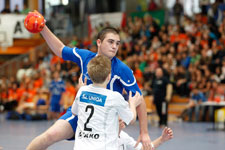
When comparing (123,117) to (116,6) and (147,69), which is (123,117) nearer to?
(147,69)

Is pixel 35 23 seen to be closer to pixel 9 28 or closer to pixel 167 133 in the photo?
pixel 167 133

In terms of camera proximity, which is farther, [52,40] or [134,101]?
[52,40]

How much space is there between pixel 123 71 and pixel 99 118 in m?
0.77

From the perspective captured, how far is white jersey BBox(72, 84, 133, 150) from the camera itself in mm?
3795

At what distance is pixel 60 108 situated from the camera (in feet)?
49.8

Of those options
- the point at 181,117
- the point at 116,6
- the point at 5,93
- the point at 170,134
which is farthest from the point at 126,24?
the point at 170,134

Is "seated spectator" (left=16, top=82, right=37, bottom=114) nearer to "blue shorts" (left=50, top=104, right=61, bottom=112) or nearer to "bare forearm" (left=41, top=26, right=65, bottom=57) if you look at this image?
"blue shorts" (left=50, top=104, right=61, bottom=112)

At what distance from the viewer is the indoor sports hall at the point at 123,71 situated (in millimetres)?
4484

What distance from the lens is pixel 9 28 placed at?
16.9 meters

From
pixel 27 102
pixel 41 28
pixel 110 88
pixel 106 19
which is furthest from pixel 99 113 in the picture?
pixel 106 19

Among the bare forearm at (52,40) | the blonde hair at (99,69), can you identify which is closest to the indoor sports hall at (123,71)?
the bare forearm at (52,40)

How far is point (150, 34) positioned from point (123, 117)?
15867 mm

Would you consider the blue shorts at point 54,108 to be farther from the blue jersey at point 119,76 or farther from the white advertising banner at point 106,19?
the blue jersey at point 119,76

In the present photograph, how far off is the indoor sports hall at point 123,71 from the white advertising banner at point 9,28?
40mm
